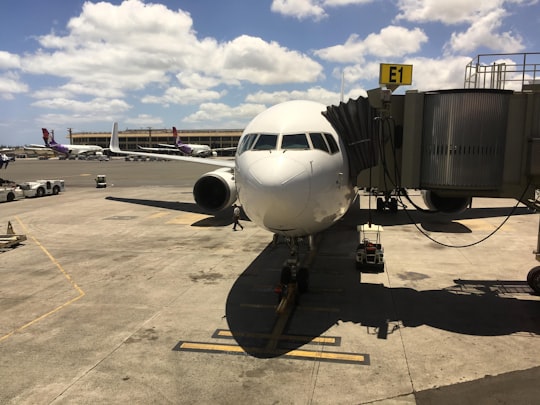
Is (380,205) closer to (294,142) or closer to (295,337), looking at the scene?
(294,142)

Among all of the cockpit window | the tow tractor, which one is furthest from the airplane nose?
the tow tractor

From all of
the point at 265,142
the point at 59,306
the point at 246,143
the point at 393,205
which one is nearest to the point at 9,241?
the point at 59,306

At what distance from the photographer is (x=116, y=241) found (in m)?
20.1

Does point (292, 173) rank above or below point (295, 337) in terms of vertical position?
above

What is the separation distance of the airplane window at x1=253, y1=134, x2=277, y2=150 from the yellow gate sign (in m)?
5.38

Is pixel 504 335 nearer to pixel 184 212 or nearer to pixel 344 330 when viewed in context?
pixel 344 330

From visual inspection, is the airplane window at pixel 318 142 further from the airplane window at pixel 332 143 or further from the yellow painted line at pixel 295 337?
the yellow painted line at pixel 295 337

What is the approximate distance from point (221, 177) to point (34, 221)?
12834 mm

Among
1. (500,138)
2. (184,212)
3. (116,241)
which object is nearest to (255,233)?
(116,241)

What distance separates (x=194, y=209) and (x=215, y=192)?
325 inches

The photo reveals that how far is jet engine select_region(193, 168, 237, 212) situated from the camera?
21531 millimetres

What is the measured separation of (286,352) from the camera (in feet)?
29.1

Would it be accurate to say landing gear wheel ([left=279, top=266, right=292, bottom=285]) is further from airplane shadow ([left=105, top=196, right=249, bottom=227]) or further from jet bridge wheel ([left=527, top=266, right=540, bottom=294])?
airplane shadow ([left=105, top=196, right=249, bottom=227])

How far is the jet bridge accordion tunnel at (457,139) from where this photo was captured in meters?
10.3
